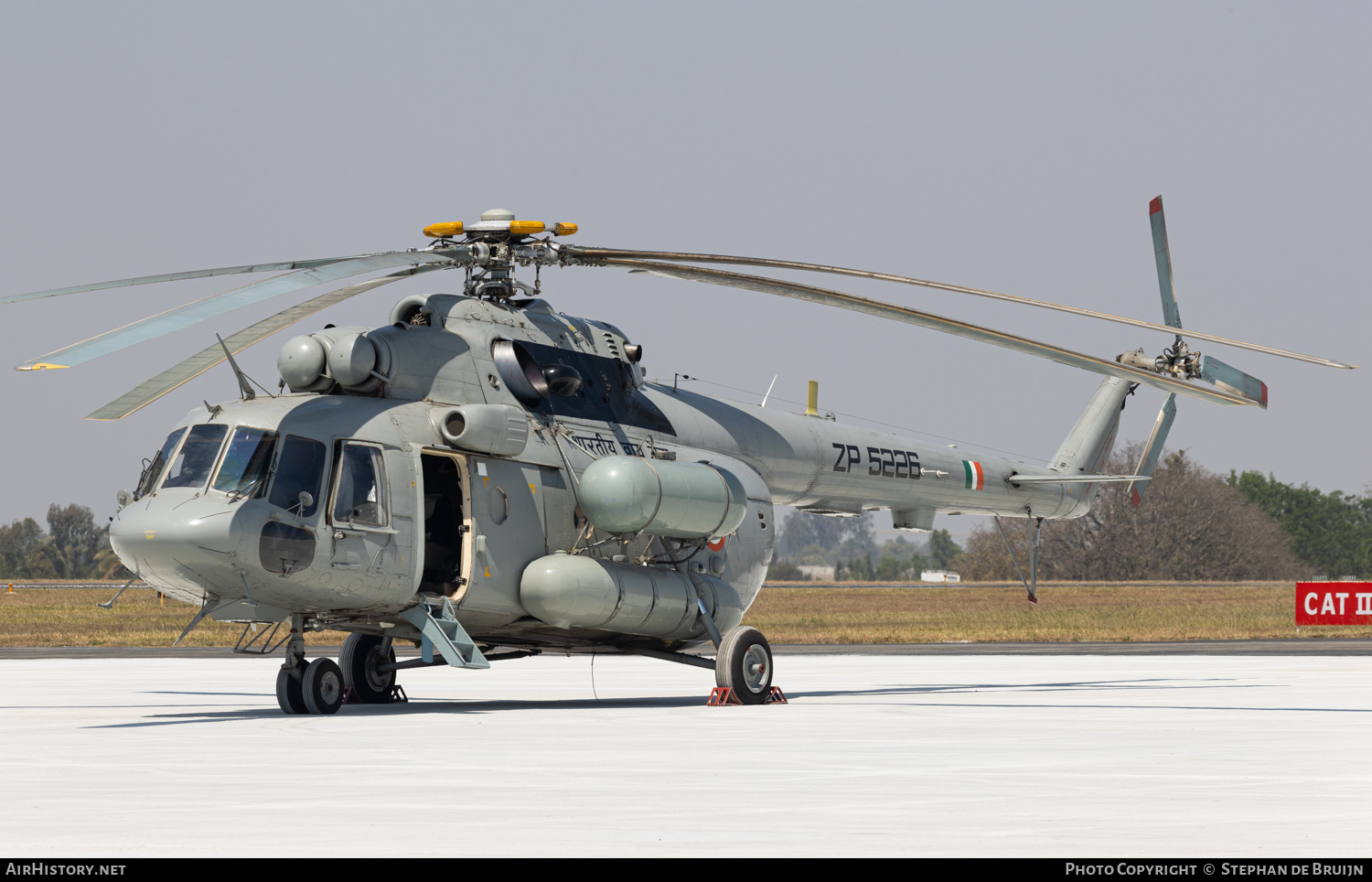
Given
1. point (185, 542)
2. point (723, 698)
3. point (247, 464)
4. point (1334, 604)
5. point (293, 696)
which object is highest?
point (247, 464)

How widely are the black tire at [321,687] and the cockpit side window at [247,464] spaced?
238 centimetres

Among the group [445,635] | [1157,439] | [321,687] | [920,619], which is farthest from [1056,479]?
[920,619]

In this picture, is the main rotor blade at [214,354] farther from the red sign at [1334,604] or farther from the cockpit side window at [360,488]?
the red sign at [1334,604]

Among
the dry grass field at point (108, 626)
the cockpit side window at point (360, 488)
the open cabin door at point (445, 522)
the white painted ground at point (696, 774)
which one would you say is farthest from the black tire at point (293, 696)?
the dry grass field at point (108, 626)

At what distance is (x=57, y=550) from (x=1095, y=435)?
121273mm

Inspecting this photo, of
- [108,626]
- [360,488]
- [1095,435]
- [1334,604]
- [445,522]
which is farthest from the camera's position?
[1334,604]

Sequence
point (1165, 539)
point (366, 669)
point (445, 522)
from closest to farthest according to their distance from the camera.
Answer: point (445, 522) → point (366, 669) → point (1165, 539)

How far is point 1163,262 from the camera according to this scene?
2395 centimetres

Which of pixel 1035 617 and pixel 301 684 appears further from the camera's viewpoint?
pixel 1035 617

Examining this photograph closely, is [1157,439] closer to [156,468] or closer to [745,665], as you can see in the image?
[745,665]

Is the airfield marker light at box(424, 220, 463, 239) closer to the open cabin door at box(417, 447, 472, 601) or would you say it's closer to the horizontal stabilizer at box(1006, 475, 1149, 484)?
the open cabin door at box(417, 447, 472, 601)

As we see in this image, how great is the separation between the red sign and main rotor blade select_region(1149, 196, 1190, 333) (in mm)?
26276

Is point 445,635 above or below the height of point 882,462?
below

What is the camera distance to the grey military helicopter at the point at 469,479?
1593cm
